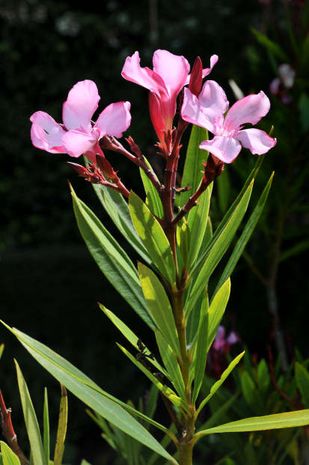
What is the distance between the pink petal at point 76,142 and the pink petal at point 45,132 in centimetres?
3

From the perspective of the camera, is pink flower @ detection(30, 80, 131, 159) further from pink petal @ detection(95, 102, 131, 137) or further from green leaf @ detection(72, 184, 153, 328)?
green leaf @ detection(72, 184, 153, 328)

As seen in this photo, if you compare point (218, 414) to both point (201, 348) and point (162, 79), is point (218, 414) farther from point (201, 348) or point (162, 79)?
point (162, 79)

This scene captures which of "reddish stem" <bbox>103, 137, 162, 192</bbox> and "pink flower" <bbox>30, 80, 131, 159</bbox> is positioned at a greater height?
"pink flower" <bbox>30, 80, 131, 159</bbox>

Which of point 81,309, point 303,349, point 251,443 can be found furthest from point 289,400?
point 81,309

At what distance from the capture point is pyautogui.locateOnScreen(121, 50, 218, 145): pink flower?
2.55 ft

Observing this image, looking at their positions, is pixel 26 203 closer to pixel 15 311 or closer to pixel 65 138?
pixel 15 311

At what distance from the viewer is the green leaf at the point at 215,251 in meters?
0.84

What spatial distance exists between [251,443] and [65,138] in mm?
768

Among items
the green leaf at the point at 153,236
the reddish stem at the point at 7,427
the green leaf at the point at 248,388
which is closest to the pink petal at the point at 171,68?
the green leaf at the point at 153,236

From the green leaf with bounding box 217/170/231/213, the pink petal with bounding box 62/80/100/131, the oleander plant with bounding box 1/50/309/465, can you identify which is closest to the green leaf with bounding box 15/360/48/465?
the oleander plant with bounding box 1/50/309/465

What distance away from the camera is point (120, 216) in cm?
97

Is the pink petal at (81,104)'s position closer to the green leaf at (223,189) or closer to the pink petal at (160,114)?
the pink petal at (160,114)

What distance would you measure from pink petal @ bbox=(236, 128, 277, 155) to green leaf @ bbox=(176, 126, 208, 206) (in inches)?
6.3

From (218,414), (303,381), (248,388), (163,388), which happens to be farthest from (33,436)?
(248,388)
